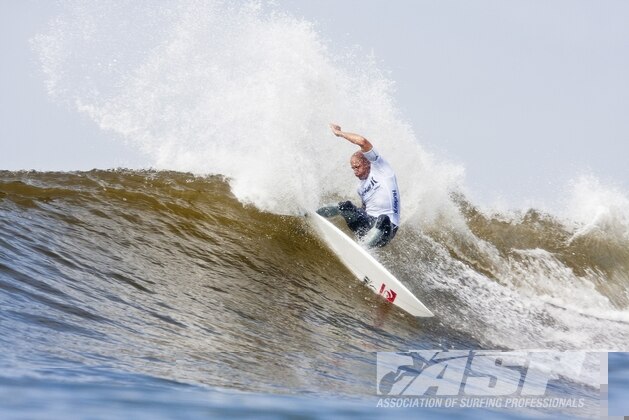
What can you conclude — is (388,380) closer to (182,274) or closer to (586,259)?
(182,274)

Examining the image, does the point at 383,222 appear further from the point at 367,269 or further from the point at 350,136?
the point at 350,136

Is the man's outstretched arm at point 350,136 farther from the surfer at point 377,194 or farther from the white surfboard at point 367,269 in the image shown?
the white surfboard at point 367,269

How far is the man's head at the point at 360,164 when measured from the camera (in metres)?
8.78

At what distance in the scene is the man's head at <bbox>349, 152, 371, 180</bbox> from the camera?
28.8 ft

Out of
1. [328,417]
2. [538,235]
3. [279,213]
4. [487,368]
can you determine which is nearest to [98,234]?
[279,213]

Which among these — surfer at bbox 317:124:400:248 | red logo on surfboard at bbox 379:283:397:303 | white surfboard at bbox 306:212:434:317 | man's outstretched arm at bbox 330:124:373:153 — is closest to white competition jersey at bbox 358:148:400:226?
surfer at bbox 317:124:400:248

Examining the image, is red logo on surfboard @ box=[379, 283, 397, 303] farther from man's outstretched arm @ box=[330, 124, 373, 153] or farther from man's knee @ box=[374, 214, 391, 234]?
man's outstretched arm @ box=[330, 124, 373, 153]

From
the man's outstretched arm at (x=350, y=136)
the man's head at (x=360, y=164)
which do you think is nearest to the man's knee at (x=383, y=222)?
the man's head at (x=360, y=164)

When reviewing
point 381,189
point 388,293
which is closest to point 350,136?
point 381,189

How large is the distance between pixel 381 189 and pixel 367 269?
963 mm

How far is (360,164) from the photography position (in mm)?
8781

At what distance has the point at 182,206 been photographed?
949 centimetres

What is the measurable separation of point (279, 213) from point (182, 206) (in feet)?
4.10

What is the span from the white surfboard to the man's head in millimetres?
775
